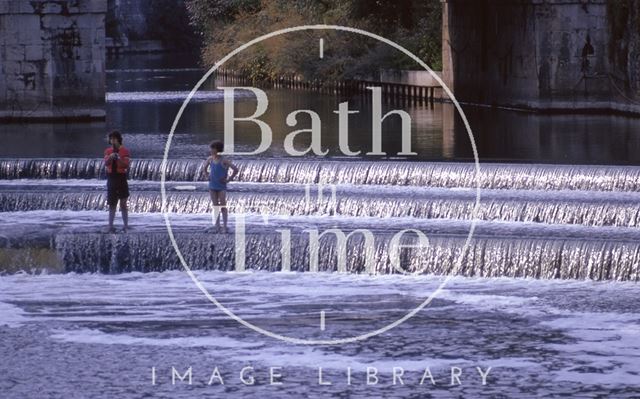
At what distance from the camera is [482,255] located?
2278 cm

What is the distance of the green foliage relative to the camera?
192 feet

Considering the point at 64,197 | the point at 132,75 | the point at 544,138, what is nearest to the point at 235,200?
the point at 64,197

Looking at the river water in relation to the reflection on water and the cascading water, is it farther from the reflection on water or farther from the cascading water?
the reflection on water

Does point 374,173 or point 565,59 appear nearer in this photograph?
point 374,173

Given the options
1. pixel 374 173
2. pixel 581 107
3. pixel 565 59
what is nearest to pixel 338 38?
pixel 565 59

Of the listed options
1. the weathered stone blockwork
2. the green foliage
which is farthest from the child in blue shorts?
the green foliage

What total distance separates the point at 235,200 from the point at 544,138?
41.3 feet

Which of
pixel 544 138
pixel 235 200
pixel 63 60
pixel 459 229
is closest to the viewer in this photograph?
pixel 459 229

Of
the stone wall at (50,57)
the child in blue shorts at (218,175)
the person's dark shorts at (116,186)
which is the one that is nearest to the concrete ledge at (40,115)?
the stone wall at (50,57)

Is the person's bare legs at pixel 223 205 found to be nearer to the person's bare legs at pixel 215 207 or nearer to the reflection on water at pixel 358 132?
the person's bare legs at pixel 215 207

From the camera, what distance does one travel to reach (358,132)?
42031mm

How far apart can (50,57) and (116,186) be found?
21234mm

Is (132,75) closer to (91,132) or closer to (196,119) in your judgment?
(196,119)

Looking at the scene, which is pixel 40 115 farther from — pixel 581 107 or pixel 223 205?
pixel 223 205
